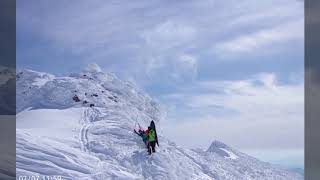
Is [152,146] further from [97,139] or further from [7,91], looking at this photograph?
[7,91]

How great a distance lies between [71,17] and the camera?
6297mm

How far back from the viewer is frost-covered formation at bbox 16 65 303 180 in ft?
20.4

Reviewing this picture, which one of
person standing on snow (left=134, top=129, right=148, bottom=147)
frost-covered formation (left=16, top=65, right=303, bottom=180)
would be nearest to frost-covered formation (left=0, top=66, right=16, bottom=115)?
frost-covered formation (left=16, top=65, right=303, bottom=180)

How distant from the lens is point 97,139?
6.28 meters

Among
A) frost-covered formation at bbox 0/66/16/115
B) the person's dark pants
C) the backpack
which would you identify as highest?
frost-covered formation at bbox 0/66/16/115

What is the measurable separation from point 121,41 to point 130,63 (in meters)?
0.23

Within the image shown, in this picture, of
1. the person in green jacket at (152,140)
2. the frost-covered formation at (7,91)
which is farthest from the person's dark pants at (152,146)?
the frost-covered formation at (7,91)

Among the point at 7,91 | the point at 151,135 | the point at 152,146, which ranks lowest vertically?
the point at 152,146

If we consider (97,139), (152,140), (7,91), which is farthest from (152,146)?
(7,91)

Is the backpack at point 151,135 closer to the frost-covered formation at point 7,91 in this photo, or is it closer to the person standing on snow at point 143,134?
the person standing on snow at point 143,134

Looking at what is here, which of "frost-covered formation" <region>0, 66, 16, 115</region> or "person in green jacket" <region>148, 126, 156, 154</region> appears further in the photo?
"frost-covered formation" <region>0, 66, 16, 115</region>

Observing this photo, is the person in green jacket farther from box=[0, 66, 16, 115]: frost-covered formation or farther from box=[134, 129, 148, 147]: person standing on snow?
box=[0, 66, 16, 115]: frost-covered formation

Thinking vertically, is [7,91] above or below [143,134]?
above

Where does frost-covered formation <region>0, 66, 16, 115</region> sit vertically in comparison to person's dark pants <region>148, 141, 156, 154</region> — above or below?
above
